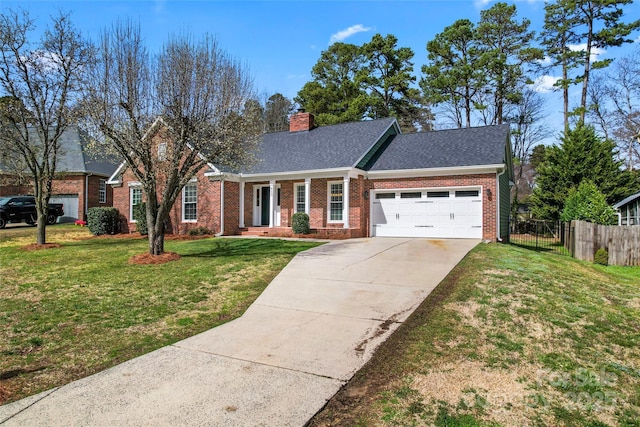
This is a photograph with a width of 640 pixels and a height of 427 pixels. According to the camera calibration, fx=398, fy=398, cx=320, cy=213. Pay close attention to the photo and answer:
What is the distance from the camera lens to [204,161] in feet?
37.8

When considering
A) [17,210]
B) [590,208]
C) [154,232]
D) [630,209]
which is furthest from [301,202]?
[630,209]

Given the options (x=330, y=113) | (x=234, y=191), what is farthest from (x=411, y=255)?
(x=330, y=113)

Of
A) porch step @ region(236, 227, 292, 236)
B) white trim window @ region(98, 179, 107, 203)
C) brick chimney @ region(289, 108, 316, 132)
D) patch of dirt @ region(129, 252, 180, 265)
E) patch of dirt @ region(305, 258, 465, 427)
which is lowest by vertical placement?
patch of dirt @ region(305, 258, 465, 427)

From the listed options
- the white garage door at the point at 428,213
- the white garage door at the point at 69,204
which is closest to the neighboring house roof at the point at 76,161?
the white garage door at the point at 69,204

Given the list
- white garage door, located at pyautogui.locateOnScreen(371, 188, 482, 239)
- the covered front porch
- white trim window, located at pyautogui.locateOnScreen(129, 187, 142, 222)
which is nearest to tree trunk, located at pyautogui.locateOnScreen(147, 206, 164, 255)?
the covered front porch

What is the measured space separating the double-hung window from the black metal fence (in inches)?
425

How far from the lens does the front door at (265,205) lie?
1984cm

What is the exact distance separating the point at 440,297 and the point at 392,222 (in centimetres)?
1039

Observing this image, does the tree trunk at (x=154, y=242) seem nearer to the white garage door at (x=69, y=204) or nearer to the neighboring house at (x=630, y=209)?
the white garage door at (x=69, y=204)

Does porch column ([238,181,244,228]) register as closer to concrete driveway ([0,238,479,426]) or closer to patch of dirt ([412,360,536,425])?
concrete driveway ([0,238,479,426])

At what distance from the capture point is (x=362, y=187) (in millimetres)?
17297

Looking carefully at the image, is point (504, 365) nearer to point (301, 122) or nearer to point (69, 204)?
point (301, 122)

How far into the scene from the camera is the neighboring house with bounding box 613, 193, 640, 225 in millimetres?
19578

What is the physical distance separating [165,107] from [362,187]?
29.1 ft
